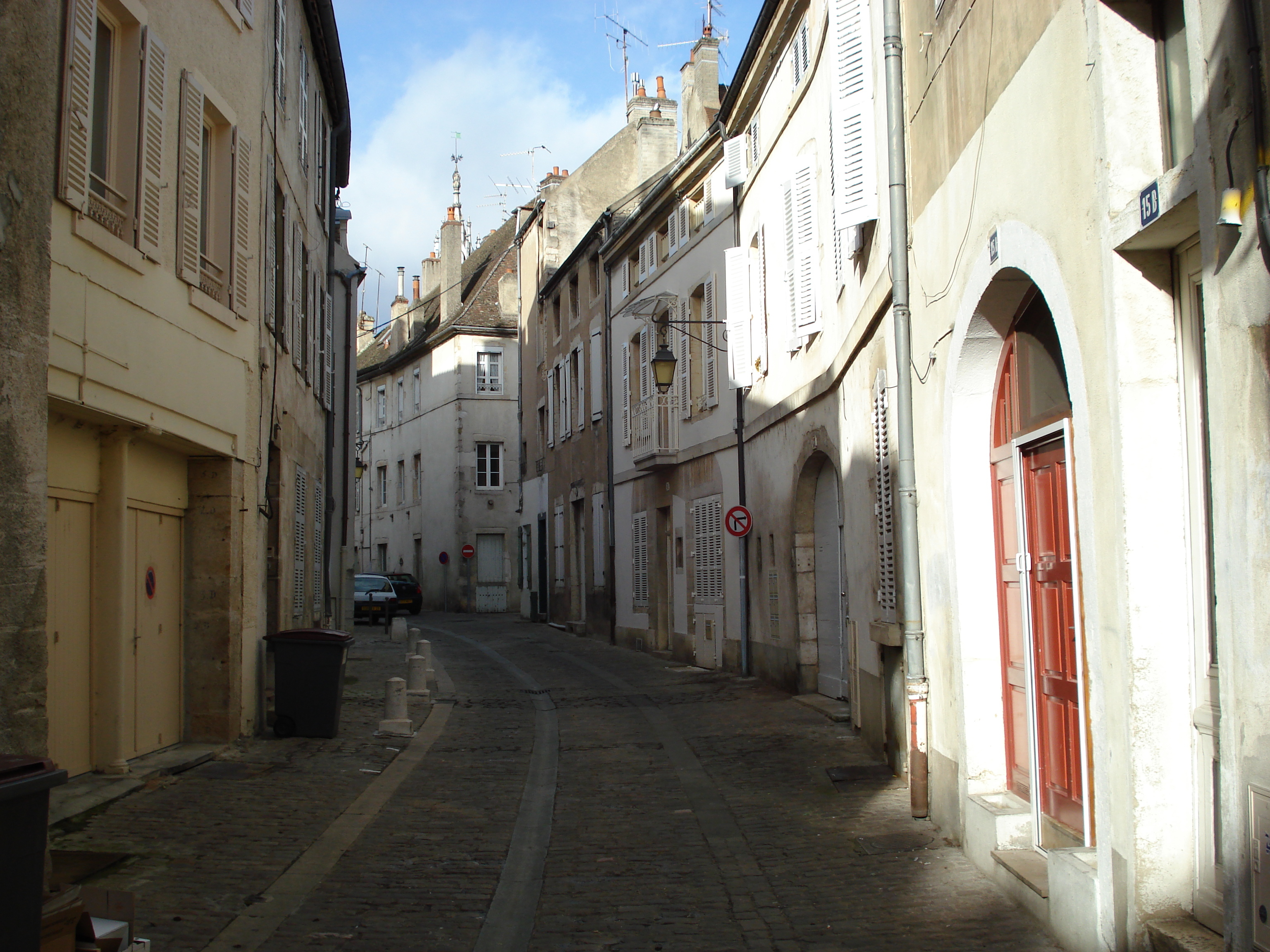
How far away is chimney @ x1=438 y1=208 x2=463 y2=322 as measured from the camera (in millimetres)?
42562

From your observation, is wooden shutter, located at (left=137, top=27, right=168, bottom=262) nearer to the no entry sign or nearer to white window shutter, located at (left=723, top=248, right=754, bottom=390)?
white window shutter, located at (left=723, top=248, right=754, bottom=390)

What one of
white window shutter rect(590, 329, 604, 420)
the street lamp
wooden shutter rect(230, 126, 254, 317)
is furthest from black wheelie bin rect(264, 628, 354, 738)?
white window shutter rect(590, 329, 604, 420)

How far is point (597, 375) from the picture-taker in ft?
82.1

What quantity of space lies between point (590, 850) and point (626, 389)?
16452 mm

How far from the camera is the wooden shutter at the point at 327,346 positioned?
17.5 meters

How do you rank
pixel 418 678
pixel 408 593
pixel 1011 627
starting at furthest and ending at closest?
1. pixel 408 593
2. pixel 418 678
3. pixel 1011 627

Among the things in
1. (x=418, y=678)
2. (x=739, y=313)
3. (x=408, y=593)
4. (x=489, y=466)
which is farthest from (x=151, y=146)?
(x=489, y=466)

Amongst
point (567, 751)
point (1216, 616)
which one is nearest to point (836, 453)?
point (567, 751)

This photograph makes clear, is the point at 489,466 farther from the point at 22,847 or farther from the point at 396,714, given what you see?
the point at 22,847

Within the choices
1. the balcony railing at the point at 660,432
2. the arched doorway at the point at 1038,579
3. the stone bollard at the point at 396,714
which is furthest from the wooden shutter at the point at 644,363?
the arched doorway at the point at 1038,579

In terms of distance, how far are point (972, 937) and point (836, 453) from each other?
6916 millimetres

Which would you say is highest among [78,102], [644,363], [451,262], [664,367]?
[451,262]

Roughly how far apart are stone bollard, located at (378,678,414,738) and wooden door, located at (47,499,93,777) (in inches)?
130

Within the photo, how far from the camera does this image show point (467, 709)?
44.3 ft
